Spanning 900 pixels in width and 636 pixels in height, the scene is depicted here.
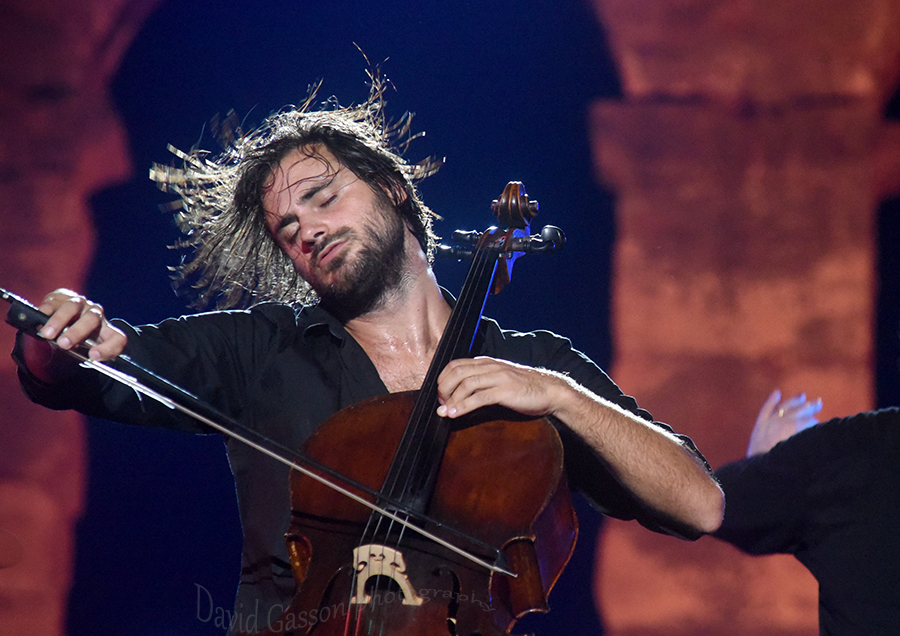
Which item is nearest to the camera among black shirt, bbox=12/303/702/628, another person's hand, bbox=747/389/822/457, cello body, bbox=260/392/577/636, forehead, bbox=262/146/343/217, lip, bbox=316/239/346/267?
cello body, bbox=260/392/577/636

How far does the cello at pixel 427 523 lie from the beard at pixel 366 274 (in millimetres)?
434

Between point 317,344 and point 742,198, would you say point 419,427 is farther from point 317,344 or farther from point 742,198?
point 742,198

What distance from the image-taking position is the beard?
6.89 feet

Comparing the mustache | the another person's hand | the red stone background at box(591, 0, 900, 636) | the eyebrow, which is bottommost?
the another person's hand

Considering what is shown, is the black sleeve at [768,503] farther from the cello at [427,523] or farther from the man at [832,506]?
the cello at [427,523]

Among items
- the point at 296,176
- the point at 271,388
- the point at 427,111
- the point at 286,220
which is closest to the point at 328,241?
the point at 286,220

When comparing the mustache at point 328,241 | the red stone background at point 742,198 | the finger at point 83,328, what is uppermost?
the red stone background at point 742,198

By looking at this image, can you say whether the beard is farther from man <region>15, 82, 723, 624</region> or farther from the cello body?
the cello body

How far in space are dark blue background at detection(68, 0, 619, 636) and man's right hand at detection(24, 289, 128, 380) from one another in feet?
4.65

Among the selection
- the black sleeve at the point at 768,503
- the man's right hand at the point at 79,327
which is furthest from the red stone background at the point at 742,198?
the man's right hand at the point at 79,327

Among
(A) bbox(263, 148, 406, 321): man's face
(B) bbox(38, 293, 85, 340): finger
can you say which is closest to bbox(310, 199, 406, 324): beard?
(A) bbox(263, 148, 406, 321): man's face

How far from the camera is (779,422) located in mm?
2537

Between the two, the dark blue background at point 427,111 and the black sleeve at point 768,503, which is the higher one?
the dark blue background at point 427,111

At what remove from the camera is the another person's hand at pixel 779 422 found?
2.50m
